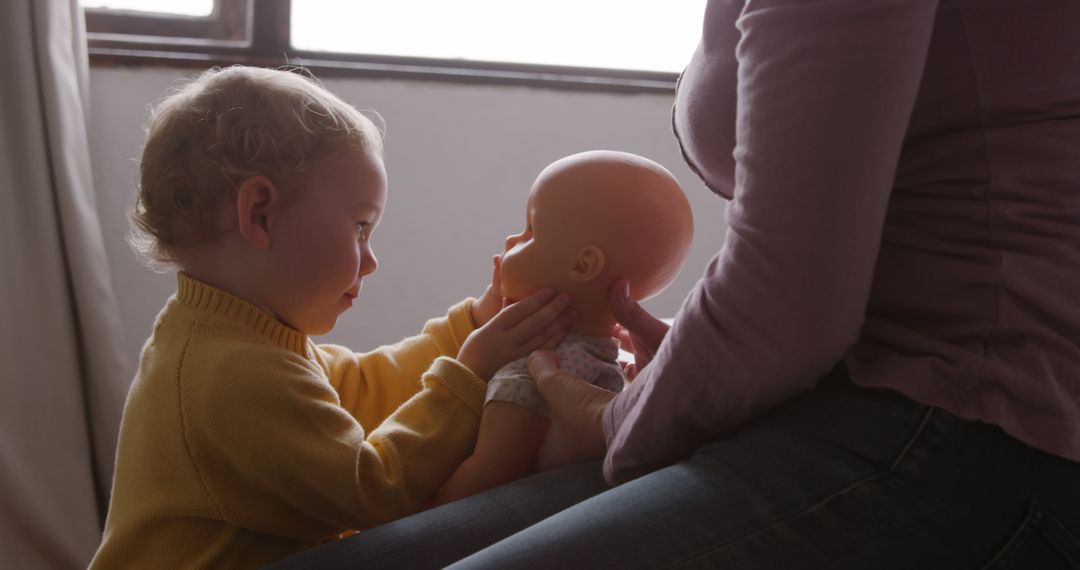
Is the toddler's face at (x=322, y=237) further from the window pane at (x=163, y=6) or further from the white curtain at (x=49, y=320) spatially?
the window pane at (x=163, y=6)

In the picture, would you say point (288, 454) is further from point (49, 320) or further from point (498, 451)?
point (49, 320)

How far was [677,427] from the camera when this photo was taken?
858 millimetres

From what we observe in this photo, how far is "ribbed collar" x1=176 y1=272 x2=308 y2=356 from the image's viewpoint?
3.76 ft

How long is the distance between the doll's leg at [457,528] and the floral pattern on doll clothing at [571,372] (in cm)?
13

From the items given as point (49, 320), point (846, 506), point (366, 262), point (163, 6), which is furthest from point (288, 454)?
point (163, 6)

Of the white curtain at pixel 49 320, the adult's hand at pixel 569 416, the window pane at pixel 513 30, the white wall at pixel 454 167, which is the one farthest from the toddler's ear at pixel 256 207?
the window pane at pixel 513 30

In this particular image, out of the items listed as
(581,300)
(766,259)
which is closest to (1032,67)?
(766,259)

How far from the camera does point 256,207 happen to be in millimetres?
1162

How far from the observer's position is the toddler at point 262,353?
106 centimetres

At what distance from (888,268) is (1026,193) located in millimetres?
121

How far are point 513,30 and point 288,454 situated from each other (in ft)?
6.58

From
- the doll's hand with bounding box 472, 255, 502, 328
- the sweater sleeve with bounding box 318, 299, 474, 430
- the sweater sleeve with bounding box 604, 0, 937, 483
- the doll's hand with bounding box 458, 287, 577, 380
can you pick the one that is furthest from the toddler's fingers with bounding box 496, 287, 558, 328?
the sweater sleeve with bounding box 604, 0, 937, 483

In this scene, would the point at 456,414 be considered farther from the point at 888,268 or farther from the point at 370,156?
the point at 888,268

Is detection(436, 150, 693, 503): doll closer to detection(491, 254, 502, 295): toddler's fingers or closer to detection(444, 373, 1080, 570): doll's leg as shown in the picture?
detection(491, 254, 502, 295): toddler's fingers
